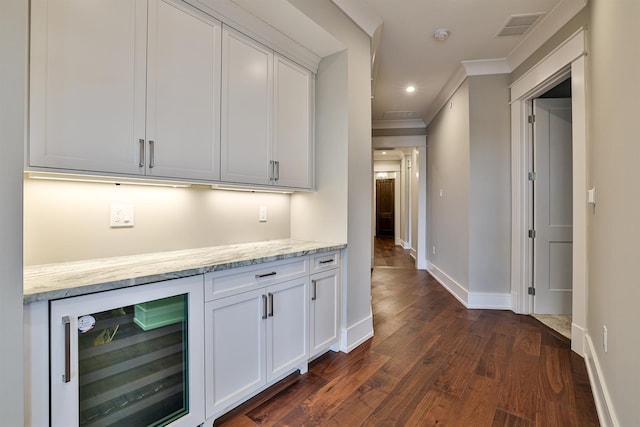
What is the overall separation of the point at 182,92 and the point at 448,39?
8.63 ft

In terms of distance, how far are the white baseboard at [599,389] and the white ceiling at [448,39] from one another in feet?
8.62

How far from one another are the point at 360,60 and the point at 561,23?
5.79ft

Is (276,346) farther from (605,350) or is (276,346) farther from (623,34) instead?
(623,34)

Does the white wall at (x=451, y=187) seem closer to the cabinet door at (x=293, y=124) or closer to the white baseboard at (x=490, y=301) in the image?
the white baseboard at (x=490, y=301)

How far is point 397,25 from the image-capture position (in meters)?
2.73

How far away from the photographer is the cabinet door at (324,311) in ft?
7.02

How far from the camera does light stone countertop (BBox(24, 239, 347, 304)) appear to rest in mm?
1075

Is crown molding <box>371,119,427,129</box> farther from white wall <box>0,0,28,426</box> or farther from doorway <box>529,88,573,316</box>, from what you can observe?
white wall <box>0,0,28,426</box>

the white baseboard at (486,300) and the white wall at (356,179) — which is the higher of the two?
the white wall at (356,179)

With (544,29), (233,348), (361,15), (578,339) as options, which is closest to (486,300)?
(578,339)

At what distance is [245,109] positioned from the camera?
2010 millimetres

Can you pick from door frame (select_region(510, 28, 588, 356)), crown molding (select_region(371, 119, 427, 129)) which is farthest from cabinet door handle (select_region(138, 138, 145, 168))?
crown molding (select_region(371, 119, 427, 129))

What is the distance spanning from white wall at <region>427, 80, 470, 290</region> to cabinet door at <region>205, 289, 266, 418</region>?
2.84 m

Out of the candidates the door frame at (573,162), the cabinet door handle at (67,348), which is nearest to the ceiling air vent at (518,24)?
the door frame at (573,162)
